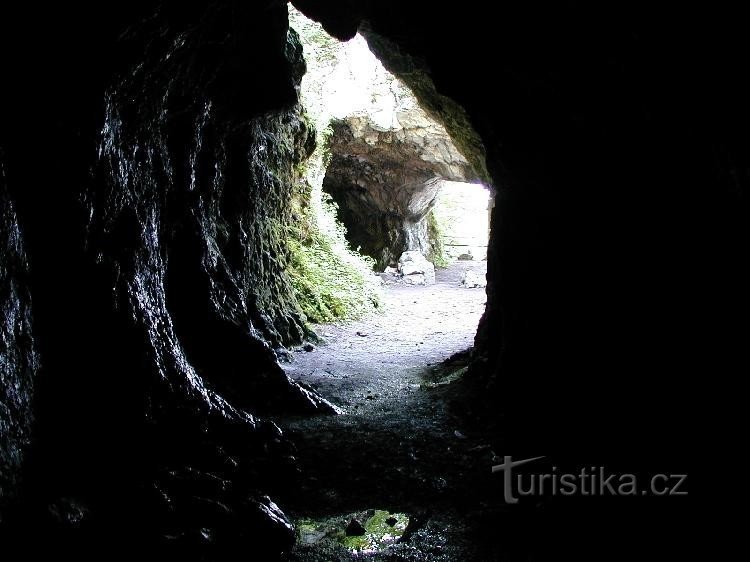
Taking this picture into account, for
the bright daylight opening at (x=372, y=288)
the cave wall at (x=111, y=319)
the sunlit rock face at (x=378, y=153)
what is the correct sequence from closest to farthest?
the cave wall at (x=111, y=319)
the bright daylight opening at (x=372, y=288)
the sunlit rock face at (x=378, y=153)

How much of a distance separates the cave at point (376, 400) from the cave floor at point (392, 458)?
35 millimetres

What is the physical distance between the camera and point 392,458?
4.95m

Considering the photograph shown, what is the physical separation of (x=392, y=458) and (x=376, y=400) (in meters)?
2.00

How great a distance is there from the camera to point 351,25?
6676mm

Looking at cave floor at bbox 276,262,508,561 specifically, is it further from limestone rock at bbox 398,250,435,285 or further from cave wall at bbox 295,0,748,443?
limestone rock at bbox 398,250,435,285

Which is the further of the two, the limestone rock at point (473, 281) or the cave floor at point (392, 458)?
the limestone rock at point (473, 281)

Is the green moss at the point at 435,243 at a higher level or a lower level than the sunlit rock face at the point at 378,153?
lower

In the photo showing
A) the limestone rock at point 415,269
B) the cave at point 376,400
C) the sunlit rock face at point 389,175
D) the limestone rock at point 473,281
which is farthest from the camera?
the limestone rock at point 415,269

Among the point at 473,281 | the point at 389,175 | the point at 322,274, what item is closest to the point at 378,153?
the point at 389,175

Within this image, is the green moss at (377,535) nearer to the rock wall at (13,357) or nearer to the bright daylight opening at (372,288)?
the bright daylight opening at (372,288)

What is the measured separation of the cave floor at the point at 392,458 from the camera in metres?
3.65

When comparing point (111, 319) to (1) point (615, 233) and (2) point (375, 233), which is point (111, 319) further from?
(2) point (375, 233)

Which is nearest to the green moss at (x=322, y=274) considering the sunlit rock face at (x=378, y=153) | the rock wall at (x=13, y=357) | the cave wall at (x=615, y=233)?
the sunlit rock face at (x=378, y=153)

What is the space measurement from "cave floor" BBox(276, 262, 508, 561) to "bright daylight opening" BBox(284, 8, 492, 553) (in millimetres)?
24
